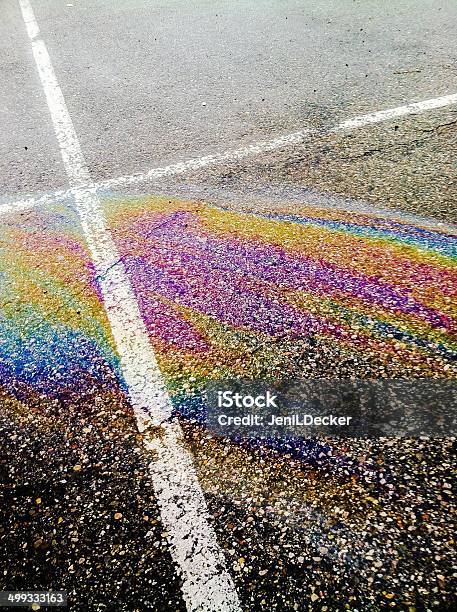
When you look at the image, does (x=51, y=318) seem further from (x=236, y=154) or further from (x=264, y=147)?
(x=264, y=147)

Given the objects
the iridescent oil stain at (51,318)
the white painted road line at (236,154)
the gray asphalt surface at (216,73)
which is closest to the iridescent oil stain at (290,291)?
the iridescent oil stain at (51,318)

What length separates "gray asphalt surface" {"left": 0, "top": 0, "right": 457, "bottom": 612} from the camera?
1798 mm

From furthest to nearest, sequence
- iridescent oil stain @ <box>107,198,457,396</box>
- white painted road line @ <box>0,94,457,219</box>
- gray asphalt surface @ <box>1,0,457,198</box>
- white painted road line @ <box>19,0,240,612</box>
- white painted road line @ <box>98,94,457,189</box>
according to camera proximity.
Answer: gray asphalt surface @ <box>1,0,457,198</box> → white painted road line @ <box>98,94,457,189</box> → white painted road line @ <box>0,94,457,219</box> → iridescent oil stain @ <box>107,198,457,396</box> → white painted road line @ <box>19,0,240,612</box>

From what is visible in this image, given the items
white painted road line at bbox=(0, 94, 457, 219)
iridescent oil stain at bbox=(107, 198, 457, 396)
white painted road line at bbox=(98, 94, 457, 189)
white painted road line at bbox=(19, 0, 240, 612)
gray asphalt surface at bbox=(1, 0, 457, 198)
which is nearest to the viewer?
→ white painted road line at bbox=(19, 0, 240, 612)

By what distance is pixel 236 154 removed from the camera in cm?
427

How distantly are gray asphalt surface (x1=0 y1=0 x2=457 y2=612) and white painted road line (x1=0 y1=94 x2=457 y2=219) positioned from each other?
10 centimetres

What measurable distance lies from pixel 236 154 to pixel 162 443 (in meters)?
2.69

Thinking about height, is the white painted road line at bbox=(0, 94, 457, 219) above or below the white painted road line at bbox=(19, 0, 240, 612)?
above

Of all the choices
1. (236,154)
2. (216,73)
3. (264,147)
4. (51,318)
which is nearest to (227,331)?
(51,318)

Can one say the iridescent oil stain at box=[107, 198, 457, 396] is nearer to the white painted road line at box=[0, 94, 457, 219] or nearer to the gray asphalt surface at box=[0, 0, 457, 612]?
the gray asphalt surface at box=[0, 0, 457, 612]

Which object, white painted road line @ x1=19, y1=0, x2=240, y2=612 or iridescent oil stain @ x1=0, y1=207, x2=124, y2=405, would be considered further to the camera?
iridescent oil stain @ x1=0, y1=207, x2=124, y2=405

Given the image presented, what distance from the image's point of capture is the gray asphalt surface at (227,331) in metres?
1.80

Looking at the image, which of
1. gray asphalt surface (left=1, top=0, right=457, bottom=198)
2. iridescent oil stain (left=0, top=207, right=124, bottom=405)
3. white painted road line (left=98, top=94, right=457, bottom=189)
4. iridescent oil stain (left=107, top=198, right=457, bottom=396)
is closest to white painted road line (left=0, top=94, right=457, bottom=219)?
white painted road line (left=98, top=94, right=457, bottom=189)

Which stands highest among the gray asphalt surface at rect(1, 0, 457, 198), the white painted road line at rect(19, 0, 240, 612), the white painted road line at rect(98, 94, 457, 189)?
the gray asphalt surface at rect(1, 0, 457, 198)
